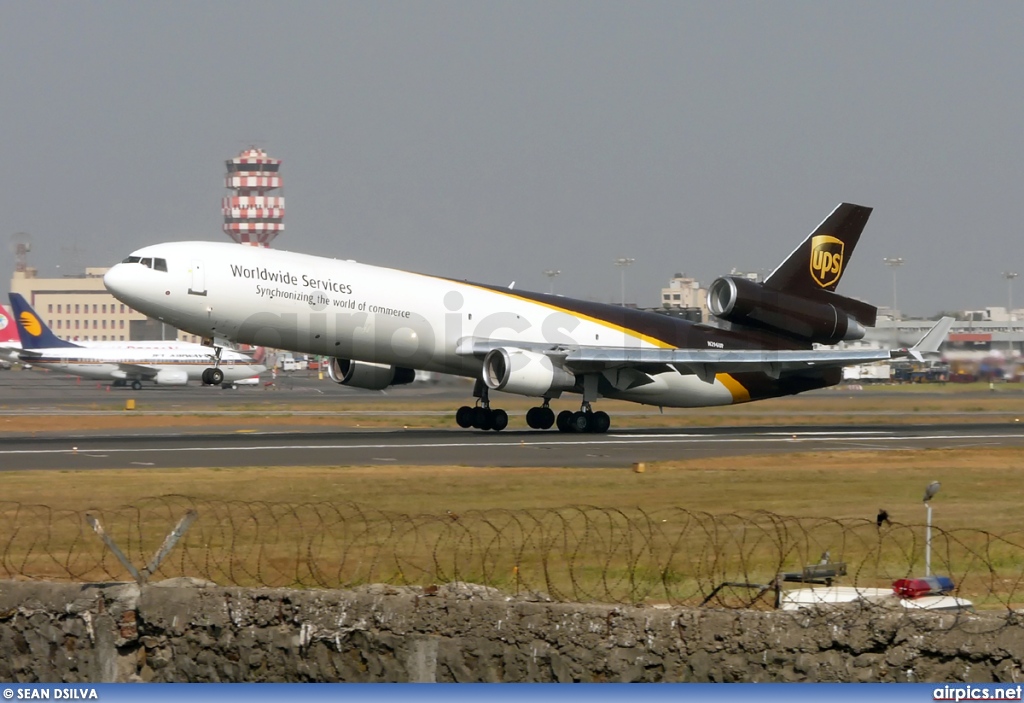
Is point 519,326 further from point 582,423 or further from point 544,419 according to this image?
point 582,423

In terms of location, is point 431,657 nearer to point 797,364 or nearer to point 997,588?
point 997,588

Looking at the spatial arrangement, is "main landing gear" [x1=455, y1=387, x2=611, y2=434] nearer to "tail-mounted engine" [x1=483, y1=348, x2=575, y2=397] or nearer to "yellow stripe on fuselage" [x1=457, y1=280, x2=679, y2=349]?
"tail-mounted engine" [x1=483, y1=348, x2=575, y2=397]

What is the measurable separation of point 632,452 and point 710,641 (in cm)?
2428

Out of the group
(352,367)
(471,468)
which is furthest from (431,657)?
(352,367)

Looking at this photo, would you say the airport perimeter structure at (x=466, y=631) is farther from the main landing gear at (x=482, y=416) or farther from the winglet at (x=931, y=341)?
the winglet at (x=931, y=341)

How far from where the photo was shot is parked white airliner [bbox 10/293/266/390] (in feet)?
298

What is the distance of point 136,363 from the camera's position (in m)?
92.3

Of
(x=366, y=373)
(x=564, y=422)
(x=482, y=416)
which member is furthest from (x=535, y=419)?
(x=366, y=373)

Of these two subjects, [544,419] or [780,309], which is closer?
[544,419]

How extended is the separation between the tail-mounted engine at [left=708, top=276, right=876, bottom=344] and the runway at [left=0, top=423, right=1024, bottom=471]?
3.72 meters

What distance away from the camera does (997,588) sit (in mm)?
13273

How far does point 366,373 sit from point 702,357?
36.7ft

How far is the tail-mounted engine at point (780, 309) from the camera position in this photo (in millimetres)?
44281

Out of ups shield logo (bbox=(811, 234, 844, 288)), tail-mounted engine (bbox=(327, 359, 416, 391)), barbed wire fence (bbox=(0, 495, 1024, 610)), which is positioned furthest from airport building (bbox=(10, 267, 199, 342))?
barbed wire fence (bbox=(0, 495, 1024, 610))
